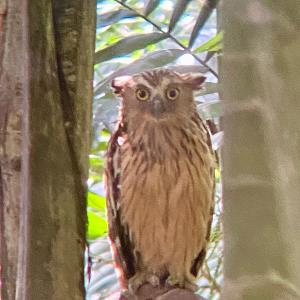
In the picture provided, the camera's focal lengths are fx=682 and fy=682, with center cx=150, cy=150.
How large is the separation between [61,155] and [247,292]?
399mm

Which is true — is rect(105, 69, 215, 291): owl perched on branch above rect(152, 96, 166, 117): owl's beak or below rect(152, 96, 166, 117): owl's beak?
below

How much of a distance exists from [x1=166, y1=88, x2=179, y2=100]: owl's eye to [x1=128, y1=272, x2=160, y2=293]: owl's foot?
0.28m

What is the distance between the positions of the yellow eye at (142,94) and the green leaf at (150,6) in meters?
0.13

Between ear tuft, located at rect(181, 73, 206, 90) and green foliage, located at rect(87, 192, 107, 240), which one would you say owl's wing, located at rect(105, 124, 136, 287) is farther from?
ear tuft, located at rect(181, 73, 206, 90)

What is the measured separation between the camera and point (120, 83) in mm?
1064

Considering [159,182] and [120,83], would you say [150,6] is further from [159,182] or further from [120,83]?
[159,182]

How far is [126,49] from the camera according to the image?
99 centimetres

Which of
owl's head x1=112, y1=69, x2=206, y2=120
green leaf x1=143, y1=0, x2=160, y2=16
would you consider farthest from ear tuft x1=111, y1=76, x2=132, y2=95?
green leaf x1=143, y1=0, x2=160, y2=16

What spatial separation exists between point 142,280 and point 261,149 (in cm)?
74

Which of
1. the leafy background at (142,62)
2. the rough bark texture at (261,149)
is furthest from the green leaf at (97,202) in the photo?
the rough bark texture at (261,149)

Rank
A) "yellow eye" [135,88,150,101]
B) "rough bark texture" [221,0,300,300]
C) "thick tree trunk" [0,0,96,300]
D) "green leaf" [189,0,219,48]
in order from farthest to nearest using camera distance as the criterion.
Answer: "yellow eye" [135,88,150,101] < "green leaf" [189,0,219,48] < "thick tree trunk" [0,0,96,300] < "rough bark texture" [221,0,300,300]

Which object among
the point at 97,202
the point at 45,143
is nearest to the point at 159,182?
the point at 97,202

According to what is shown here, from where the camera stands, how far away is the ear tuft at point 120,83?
41.1 inches

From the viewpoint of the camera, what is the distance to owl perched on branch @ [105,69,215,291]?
1018 mm
